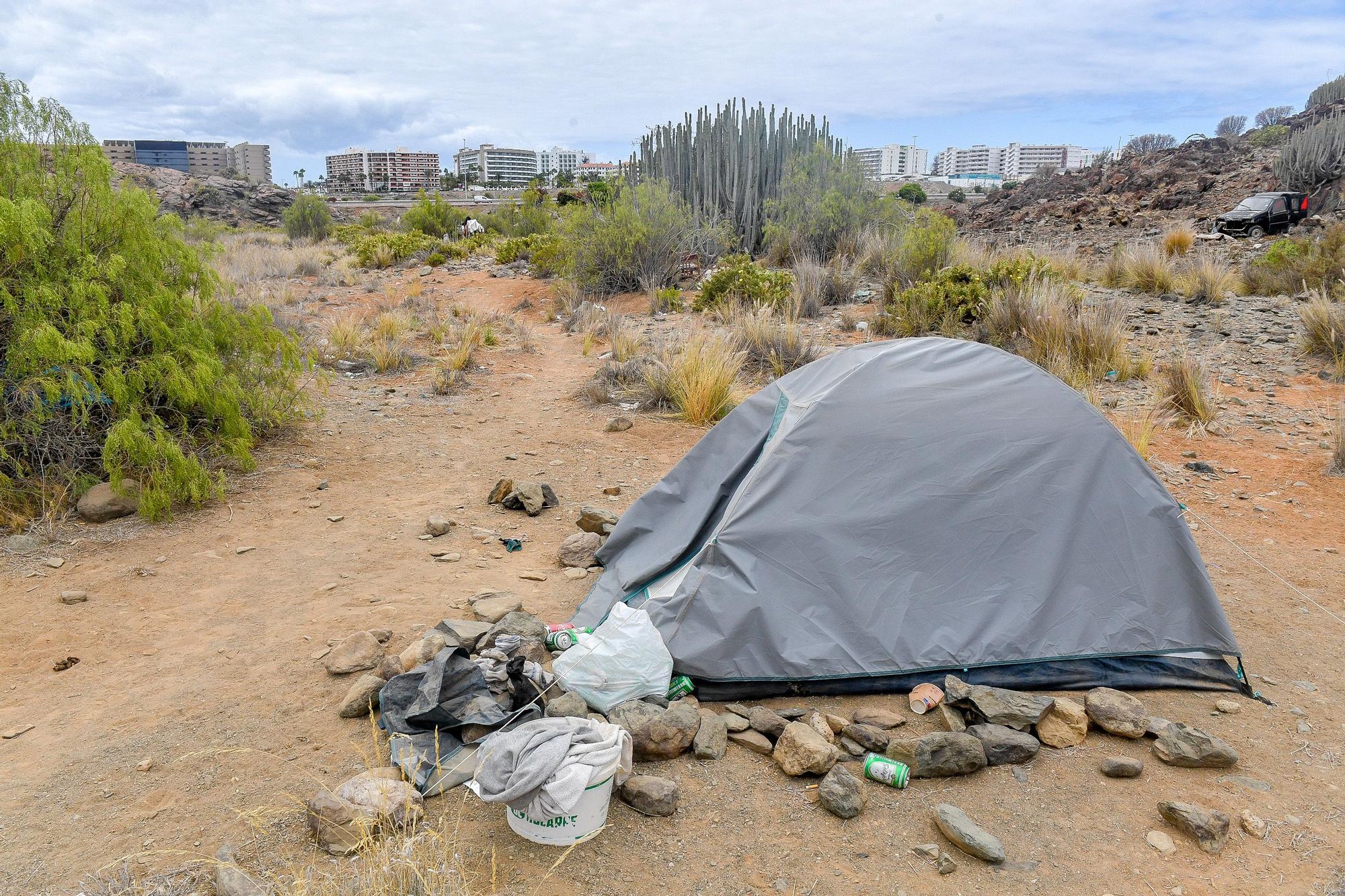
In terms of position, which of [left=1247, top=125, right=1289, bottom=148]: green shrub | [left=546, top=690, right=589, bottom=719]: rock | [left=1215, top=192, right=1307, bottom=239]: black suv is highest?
[left=1247, top=125, right=1289, bottom=148]: green shrub

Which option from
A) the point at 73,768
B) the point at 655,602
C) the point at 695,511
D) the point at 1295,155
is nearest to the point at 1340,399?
the point at 695,511

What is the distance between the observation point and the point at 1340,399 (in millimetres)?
8109

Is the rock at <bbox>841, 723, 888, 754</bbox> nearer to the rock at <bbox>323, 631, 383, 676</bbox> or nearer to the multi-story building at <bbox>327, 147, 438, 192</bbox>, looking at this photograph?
the rock at <bbox>323, 631, 383, 676</bbox>

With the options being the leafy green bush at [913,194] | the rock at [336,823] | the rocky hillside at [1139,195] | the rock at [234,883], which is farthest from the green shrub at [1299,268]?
the leafy green bush at [913,194]

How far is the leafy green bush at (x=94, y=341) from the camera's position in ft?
18.4

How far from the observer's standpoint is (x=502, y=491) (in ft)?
20.4

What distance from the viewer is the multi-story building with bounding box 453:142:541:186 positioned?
13800cm

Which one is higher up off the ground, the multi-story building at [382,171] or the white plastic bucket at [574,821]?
the multi-story building at [382,171]

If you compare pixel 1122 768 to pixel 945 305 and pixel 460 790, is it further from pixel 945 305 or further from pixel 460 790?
pixel 945 305

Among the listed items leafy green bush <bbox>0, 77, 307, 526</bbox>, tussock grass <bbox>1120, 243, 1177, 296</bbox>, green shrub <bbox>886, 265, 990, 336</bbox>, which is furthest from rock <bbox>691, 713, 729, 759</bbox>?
tussock grass <bbox>1120, 243, 1177, 296</bbox>

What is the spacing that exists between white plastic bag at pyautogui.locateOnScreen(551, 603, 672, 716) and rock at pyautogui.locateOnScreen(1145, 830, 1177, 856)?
1.84 m

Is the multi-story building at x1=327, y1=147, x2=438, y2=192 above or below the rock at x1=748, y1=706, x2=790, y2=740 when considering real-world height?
above

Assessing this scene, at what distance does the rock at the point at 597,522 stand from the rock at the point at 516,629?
1.34 m

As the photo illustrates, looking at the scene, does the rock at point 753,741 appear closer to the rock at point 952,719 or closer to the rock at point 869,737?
the rock at point 869,737
